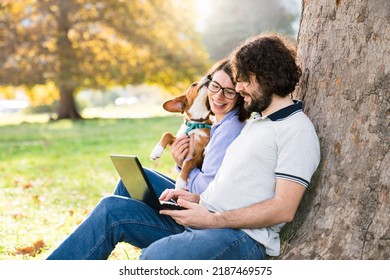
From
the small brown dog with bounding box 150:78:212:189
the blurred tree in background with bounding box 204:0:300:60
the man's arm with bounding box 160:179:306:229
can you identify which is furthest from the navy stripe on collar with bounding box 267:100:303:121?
the blurred tree in background with bounding box 204:0:300:60

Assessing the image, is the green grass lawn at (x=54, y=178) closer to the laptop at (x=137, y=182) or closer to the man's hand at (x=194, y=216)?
the laptop at (x=137, y=182)

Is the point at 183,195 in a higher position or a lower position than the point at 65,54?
higher

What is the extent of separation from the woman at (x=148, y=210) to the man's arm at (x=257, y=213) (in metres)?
0.29

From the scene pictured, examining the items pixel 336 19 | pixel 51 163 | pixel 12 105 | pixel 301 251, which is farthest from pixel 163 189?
pixel 12 105

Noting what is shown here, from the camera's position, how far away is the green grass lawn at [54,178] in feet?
16.9

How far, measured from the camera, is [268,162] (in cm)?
312

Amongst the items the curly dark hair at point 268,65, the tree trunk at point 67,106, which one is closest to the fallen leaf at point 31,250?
the curly dark hair at point 268,65

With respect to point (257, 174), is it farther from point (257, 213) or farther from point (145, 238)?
point (145, 238)

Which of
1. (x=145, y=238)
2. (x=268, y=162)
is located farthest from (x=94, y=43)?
Answer: (x=268, y=162)

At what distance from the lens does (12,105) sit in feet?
133

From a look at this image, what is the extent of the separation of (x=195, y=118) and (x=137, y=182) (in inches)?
32.0

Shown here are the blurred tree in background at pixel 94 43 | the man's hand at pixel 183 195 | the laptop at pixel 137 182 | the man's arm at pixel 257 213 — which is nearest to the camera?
the man's arm at pixel 257 213

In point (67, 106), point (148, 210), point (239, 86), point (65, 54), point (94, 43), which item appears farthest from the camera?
point (67, 106)

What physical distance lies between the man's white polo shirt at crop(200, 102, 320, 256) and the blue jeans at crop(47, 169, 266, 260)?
12cm
